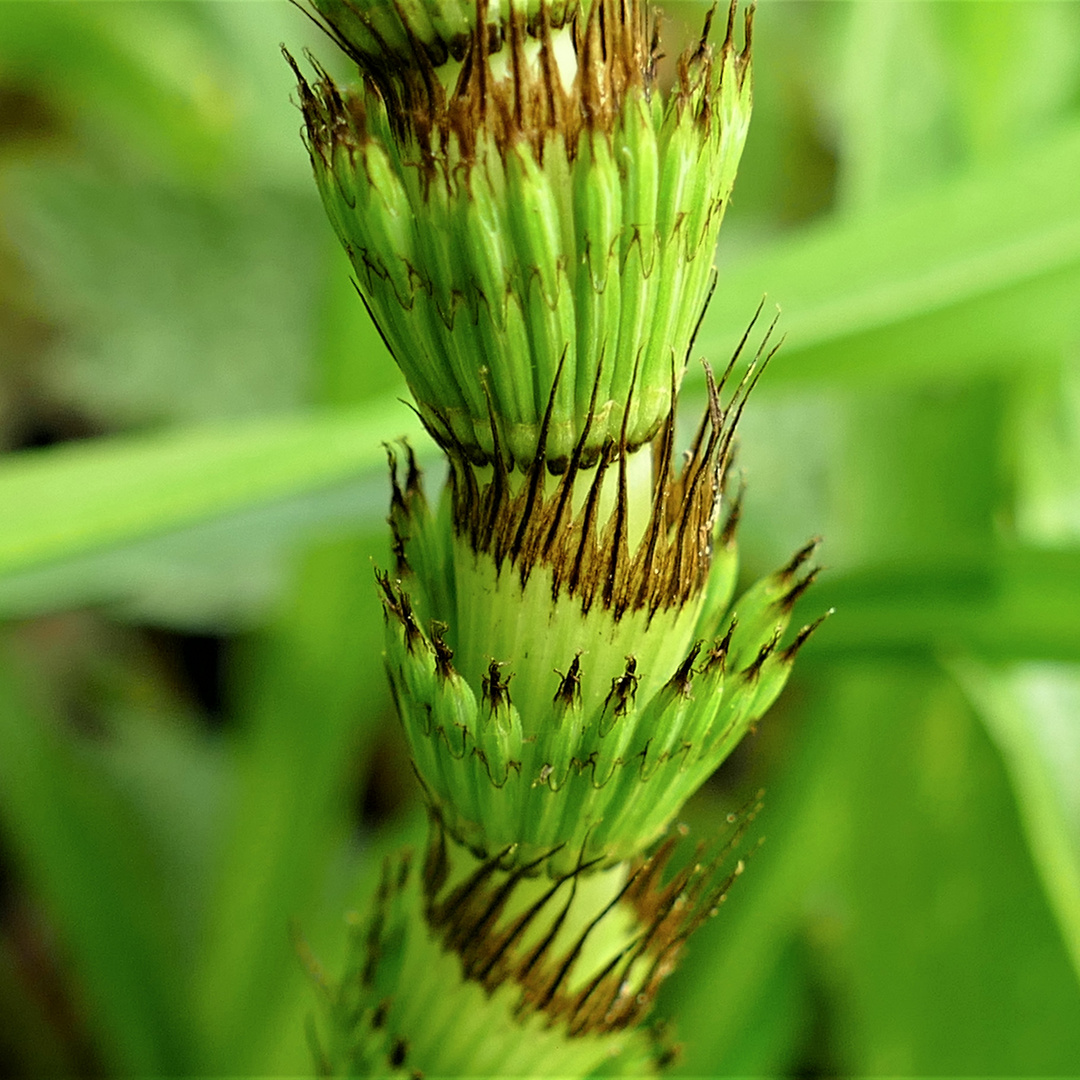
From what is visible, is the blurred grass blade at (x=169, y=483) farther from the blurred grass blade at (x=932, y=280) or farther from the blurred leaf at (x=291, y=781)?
the blurred leaf at (x=291, y=781)

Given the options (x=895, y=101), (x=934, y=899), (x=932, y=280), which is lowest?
(x=934, y=899)

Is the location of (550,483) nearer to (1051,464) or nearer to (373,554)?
(373,554)

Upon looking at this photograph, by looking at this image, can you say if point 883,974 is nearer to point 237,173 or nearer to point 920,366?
point 920,366

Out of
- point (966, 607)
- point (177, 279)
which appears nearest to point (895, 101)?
point (966, 607)

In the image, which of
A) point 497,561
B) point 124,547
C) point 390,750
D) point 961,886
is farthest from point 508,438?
point 390,750

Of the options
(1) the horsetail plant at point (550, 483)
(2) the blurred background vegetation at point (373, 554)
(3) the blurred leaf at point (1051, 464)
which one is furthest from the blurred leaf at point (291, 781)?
(1) the horsetail plant at point (550, 483)

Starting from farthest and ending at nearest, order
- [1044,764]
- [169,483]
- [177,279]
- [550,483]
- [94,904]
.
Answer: [177,279] → [94,904] → [1044,764] → [169,483] → [550,483]
